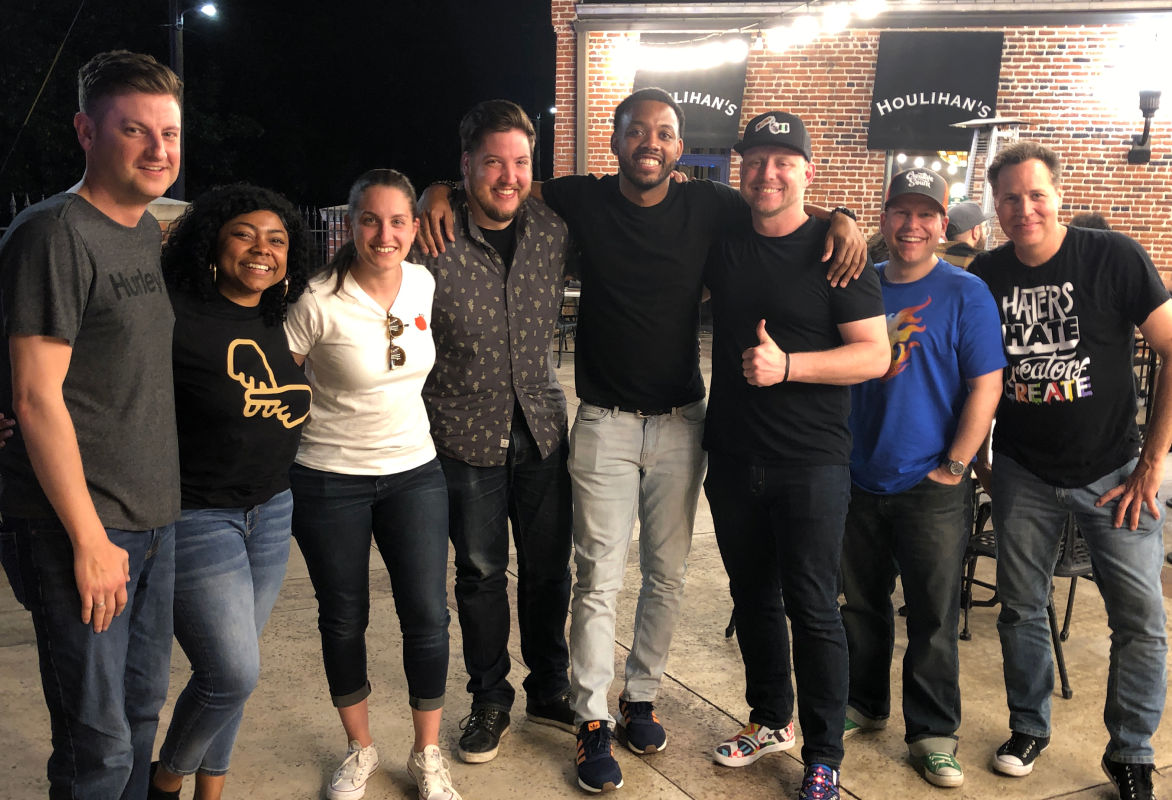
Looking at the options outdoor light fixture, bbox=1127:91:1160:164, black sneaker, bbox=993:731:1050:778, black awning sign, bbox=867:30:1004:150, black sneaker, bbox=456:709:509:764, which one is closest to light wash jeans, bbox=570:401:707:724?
black sneaker, bbox=456:709:509:764

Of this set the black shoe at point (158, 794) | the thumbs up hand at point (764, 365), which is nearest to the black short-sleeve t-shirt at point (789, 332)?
the thumbs up hand at point (764, 365)

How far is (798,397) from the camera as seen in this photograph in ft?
10.6

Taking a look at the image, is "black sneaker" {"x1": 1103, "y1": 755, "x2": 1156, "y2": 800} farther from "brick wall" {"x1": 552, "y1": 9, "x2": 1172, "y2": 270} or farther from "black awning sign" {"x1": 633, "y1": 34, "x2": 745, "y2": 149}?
"black awning sign" {"x1": 633, "y1": 34, "x2": 745, "y2": 149}

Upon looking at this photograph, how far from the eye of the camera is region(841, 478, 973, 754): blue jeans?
3414 mm

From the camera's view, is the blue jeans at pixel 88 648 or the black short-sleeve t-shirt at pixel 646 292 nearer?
the blue jeans at pixel 88 648

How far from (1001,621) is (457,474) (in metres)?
1.91

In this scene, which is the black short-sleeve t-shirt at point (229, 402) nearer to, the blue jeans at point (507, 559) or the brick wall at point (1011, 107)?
the blue jeans at point (507, 559)

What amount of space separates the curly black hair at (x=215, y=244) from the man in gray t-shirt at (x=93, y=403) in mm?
196

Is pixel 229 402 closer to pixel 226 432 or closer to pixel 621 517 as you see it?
pixel 226 432

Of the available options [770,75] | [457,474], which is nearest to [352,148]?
[770,75]

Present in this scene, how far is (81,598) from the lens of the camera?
221cm

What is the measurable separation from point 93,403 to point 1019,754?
120 inches

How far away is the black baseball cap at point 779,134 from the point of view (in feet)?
10.5

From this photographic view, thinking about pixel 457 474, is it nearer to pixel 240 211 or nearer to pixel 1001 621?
pixel 240 211
